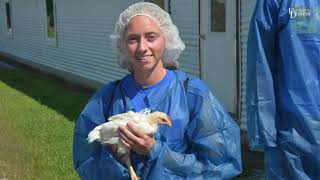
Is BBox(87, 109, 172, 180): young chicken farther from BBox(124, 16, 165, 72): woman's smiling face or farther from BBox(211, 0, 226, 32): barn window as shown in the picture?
BBox(211, 0, 226, 32): barn window

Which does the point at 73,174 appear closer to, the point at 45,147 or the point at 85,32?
the point at 45,147

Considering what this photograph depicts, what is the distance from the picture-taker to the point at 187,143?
2.66 meters

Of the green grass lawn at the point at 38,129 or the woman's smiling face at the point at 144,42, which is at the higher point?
the woman's smiling face at the point at 144,42

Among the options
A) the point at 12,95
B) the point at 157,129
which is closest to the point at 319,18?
the point at 157,129

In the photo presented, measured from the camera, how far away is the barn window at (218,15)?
8.54 m

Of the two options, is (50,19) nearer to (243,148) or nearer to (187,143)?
(243,148)

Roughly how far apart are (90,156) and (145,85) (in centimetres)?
42

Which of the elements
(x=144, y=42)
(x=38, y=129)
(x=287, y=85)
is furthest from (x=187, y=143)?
(x=38, y=129)

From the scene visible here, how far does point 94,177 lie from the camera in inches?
109

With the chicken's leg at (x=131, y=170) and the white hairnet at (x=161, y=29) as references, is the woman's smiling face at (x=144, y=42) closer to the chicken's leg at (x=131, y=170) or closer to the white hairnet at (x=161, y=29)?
the white hairnet at (x=161, y=29)

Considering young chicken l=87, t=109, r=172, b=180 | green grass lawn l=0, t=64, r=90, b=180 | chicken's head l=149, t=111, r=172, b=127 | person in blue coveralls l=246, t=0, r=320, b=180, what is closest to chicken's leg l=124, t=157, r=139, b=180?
young chicken l=87, t=109, r=172, b=180

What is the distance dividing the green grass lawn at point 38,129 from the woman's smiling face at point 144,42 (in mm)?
3989

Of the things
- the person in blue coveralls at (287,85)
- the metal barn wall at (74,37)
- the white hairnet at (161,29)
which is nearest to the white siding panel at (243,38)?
the metal barn wall at (74,37)

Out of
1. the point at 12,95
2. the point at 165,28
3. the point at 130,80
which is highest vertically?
the point at 165,28
